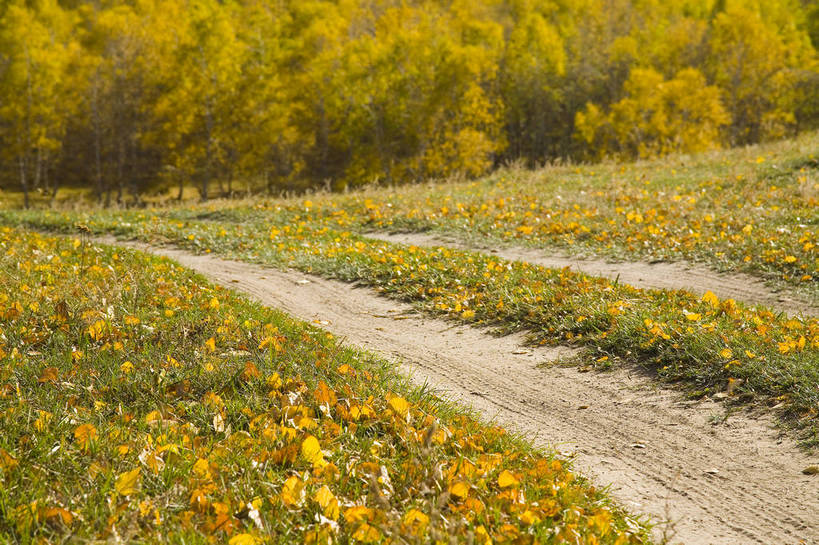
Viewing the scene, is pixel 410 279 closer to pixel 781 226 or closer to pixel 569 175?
pixel 781 226

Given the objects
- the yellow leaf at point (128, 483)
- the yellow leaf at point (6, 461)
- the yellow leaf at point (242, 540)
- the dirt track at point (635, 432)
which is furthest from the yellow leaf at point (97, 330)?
the yellow leaf at point (242, 540)

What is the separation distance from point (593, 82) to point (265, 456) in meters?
44.9

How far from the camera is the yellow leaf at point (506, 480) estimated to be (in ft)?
9.48

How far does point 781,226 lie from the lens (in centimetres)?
873

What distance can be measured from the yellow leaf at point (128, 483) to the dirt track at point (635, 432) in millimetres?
2007

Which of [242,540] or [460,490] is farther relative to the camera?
[460,490]

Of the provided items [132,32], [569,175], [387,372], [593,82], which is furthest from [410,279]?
[593,82]

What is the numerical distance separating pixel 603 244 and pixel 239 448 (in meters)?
7.22

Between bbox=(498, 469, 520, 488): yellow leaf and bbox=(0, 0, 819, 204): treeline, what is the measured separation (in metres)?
27.7

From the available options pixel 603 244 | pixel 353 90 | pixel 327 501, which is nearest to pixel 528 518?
pixel 327 501

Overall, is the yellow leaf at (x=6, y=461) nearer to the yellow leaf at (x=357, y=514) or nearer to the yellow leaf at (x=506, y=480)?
the yellow leaf at (x=357, y=514)

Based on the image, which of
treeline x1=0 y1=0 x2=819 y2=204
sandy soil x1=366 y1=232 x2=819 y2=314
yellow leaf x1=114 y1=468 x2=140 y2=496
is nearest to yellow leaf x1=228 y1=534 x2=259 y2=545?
yellow leaf x1=114 y1=468 x2=140 y2=496

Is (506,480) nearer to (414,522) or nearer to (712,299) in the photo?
(414,522)

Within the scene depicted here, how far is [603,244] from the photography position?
9.17m
